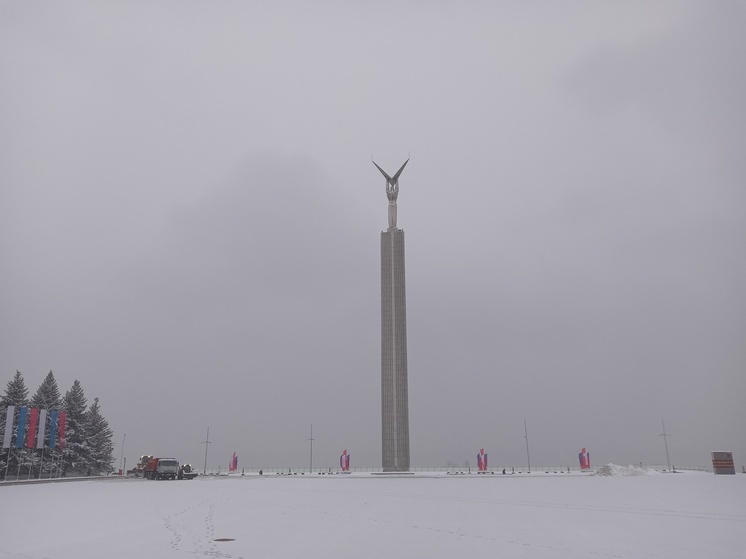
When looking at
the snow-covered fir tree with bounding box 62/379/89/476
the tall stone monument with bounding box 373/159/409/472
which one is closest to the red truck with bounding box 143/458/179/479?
the snow-covered fir tree with bounding box 62/379/89/476

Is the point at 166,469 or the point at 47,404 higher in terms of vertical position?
the point at 47,404

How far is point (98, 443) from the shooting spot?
9931 centimetres

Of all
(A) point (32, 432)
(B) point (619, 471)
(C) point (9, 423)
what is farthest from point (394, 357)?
(C) point (9, 423)

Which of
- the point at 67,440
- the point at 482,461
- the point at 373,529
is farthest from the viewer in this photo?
the point at 482,461

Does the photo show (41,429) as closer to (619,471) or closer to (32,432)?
(32,432)

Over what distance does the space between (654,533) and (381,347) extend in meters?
93.1

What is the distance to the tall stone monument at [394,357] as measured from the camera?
106238 mm

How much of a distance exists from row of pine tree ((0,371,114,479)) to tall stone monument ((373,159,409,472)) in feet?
162

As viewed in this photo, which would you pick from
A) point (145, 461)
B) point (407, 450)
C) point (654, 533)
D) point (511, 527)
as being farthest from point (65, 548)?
point (407, 450)

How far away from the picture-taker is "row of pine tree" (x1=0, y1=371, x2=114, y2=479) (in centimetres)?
7644

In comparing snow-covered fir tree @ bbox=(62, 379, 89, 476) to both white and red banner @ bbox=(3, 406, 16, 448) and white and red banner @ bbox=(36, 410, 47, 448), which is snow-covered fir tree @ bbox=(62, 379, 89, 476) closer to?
white and red banner @ bbox=(36, 410, 47, 448)

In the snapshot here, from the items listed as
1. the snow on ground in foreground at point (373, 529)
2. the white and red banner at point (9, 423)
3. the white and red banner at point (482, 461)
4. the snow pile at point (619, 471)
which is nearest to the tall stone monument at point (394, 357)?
the white and red banner at point (482, 461)

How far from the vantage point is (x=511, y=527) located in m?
20.5

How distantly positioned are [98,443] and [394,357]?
176 feet
